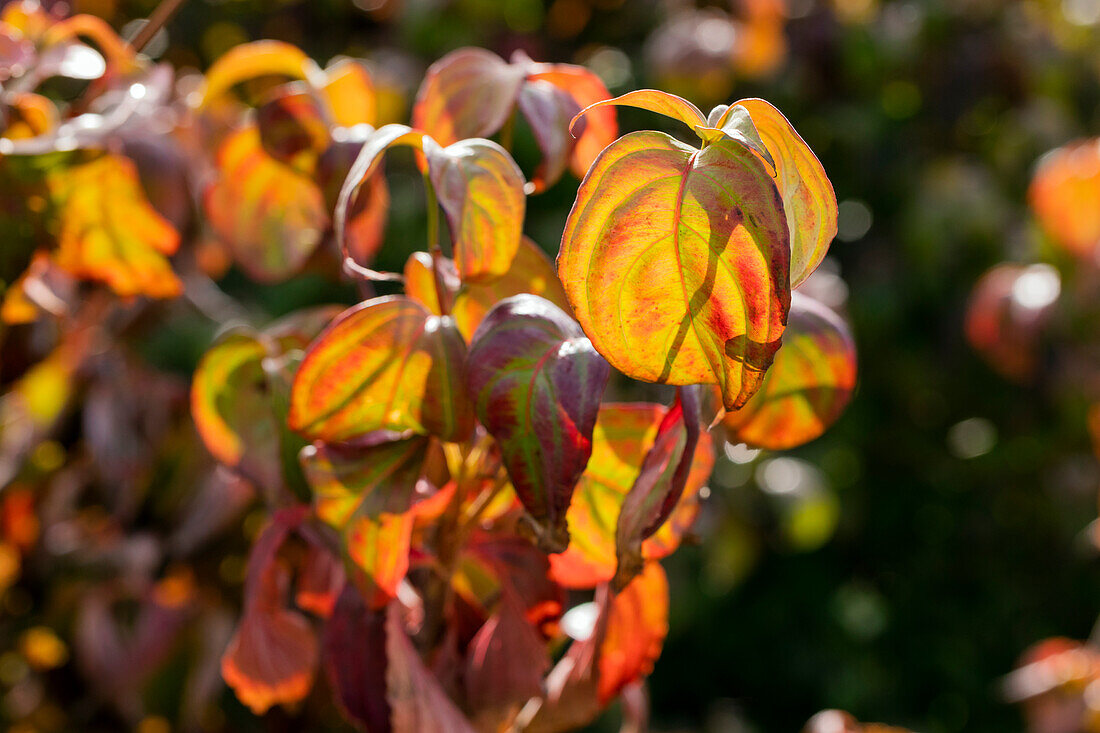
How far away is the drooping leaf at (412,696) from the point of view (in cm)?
41

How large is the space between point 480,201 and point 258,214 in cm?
25

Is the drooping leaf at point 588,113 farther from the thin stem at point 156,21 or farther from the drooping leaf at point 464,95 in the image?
the thin stem at point 156,21

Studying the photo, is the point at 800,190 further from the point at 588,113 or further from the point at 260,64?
the point at 260,64

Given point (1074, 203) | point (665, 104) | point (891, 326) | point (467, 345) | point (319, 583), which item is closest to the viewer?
point (665, 104)

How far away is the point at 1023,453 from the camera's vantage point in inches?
75.2

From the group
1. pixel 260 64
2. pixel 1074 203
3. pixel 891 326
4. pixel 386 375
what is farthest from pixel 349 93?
pixel 891 326

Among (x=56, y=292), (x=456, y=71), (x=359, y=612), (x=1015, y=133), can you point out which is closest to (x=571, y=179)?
(x=1015, y=133)

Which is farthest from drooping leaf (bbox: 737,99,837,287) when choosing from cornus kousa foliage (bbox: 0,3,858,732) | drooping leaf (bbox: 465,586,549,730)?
drooping leaf (bbox: 465,586,549,730)

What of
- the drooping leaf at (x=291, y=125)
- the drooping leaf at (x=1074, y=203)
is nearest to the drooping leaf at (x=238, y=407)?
the drooping leaf at (x=291, y=125)

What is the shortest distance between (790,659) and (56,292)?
1.48 metres

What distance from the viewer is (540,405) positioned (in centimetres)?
35

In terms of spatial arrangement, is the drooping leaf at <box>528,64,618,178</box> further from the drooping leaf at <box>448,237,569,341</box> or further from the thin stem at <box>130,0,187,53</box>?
the thin stem at <box>130,0,187,53</box>

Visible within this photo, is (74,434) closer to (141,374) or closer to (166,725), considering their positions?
(141,374)

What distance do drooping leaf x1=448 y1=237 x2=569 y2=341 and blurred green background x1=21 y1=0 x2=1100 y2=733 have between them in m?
1.15
